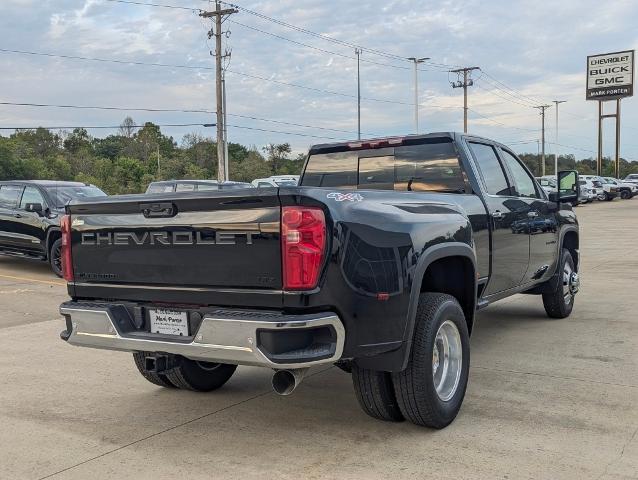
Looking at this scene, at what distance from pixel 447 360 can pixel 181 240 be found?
1967 millimetres

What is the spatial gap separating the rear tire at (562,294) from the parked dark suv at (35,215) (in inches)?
326

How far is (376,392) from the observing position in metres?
4.15

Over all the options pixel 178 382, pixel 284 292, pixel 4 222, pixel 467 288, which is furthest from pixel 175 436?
pixel 4 222

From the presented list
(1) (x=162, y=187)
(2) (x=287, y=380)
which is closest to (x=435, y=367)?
(2) (x=287, y=380)

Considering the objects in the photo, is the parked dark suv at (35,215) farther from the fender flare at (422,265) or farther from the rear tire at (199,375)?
the fender flare at (422,265)

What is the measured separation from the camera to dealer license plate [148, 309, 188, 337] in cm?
383

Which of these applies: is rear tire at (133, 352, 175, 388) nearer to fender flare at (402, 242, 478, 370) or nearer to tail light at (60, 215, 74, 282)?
tail light at (60, 215, 74, 282)

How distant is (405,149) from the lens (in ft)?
18.6

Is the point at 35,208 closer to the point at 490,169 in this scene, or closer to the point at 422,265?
the point at 490,169

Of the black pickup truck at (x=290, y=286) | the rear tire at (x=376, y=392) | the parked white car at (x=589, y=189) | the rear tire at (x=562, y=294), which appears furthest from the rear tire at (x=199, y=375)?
the parked white car at (x=589, y=189)

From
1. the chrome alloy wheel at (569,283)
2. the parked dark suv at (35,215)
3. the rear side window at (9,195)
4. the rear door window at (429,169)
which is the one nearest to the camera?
the rear door window at (429,169)

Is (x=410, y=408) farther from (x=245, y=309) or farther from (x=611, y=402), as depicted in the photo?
(x=611, y=402)

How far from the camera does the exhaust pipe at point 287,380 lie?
367 cm

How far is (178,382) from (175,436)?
2.85ft
